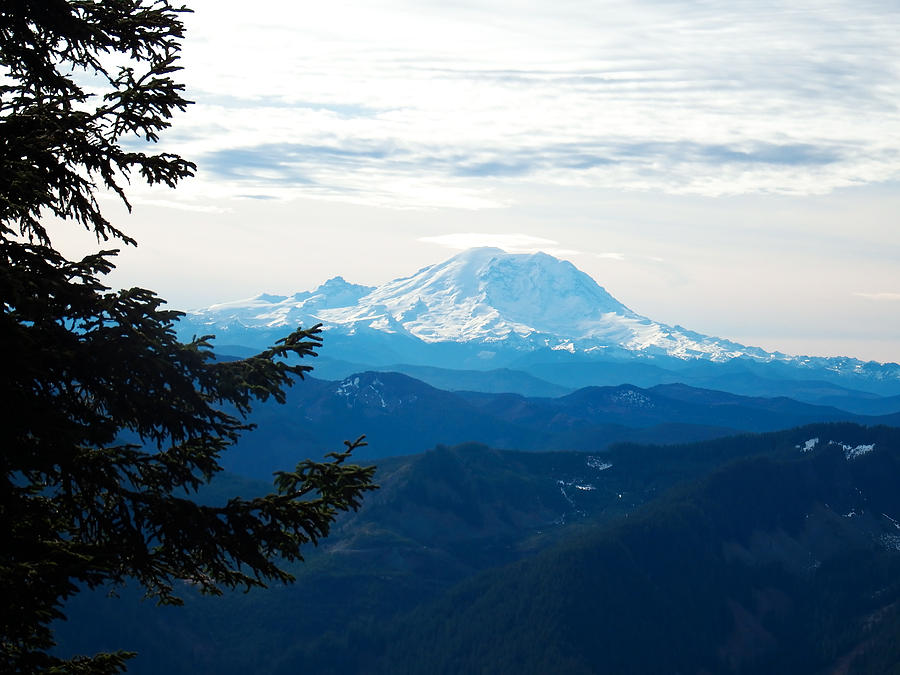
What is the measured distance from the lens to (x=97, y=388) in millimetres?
16625

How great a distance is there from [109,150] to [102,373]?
3876 mm

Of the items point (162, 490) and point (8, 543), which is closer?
point (8, 543)

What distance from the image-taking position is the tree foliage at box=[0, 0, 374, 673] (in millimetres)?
14812

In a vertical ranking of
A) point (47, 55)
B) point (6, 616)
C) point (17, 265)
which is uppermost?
point (47, 55)

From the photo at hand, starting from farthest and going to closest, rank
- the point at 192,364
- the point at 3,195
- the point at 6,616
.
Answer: the point at 192,364
the point at 3,195
the point at 6,616

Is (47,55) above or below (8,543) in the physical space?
above

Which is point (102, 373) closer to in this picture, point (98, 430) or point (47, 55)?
point (98, 430)

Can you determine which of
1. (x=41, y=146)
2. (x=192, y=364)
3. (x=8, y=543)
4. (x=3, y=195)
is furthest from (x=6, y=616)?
(x=41, y=146)

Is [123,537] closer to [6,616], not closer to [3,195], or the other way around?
[6,616]

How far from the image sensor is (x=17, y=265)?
15.9 metres

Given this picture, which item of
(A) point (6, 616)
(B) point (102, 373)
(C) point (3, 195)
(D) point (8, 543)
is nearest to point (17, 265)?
(C) point (3, 195)

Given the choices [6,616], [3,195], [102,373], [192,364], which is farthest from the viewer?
[192,364]

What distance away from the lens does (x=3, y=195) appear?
15211mm

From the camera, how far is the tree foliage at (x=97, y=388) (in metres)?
14.8
